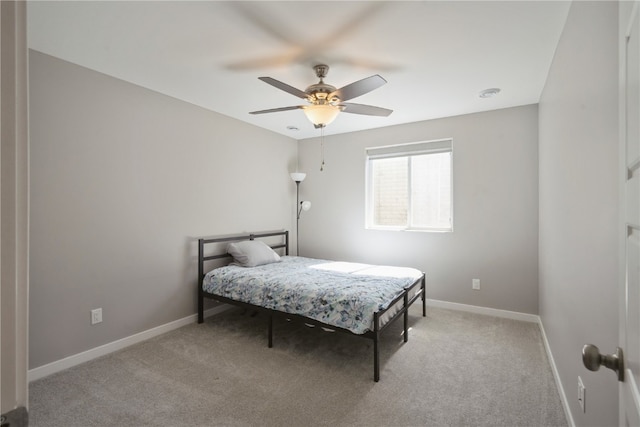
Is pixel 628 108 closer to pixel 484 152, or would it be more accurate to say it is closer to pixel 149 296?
pixel 484 152

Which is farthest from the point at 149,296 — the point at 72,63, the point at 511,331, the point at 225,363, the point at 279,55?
the point at 511,331

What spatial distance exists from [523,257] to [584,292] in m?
2.26

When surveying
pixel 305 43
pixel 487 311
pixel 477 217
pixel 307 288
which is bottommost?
pixel 487 311

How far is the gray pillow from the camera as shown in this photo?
3.69 metres

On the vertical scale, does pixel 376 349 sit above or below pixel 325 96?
below

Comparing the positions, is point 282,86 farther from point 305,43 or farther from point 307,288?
point 307,288

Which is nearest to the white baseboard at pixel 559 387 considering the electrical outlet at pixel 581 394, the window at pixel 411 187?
the electrical outlet at pixel 581 394

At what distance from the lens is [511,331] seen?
3.22 m

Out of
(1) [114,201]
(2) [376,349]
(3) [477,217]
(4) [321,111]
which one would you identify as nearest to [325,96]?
(4) [321,111]

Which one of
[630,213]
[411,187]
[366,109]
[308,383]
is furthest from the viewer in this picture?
[411,187]

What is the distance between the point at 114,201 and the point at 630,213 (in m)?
3.35

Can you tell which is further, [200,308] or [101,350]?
[200,308]

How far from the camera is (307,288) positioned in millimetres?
2816

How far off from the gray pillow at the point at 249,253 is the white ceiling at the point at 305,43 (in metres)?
1.74
